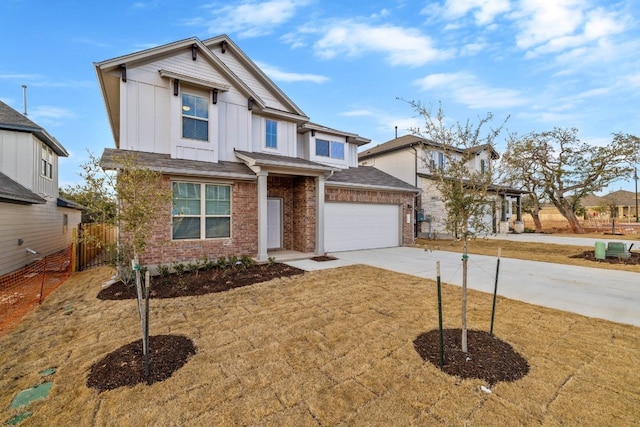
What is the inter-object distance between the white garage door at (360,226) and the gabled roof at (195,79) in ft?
14.5

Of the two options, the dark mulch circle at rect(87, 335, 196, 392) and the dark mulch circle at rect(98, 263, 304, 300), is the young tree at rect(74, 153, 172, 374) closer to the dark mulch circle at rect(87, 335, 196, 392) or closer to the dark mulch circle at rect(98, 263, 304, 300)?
the dark mulch circle at rect(87, 335, 196, 392)

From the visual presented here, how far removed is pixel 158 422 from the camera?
239cm

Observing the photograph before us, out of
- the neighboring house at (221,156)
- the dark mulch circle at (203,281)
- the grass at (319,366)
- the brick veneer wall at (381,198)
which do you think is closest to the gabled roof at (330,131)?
the neighboring house at (221,156)

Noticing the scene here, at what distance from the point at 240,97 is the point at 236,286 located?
23.4 feet

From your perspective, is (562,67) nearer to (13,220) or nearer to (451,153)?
(451,153)

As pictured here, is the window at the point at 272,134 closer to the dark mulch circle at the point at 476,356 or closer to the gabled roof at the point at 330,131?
the gabled roof at the point at 330,131

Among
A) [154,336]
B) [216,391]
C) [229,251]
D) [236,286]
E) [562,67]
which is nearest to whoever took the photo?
[216,391]

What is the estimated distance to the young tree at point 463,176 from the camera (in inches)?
135

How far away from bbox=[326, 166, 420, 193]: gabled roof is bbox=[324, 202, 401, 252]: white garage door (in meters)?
0.91

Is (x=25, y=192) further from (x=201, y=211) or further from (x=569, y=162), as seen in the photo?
(x=569, y=162)

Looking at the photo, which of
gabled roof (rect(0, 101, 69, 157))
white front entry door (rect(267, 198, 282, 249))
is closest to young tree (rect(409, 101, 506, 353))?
white front entry door (rect(267, 198, 282, 249))

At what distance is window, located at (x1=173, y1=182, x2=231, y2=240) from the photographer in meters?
8.43

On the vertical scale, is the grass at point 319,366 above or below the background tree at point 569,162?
below

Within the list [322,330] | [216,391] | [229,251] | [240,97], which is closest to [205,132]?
[240,97]
